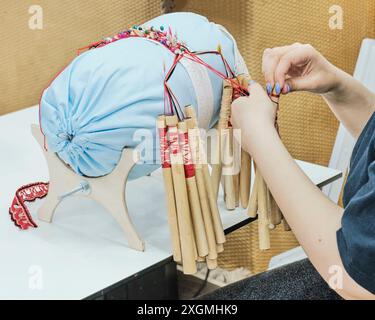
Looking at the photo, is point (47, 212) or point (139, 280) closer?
point (139, 280)

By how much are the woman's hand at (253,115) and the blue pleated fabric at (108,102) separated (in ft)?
0.23

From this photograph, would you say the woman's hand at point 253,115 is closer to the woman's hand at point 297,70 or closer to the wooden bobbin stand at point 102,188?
the woman's hand at point 297,70

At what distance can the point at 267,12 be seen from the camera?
1.41 meters

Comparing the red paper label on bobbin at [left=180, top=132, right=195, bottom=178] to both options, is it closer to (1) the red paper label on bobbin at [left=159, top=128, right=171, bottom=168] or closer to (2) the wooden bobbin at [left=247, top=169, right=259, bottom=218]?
(1) the red paper label on bobbin at [left=159, top=128, right=171, bottom=168]

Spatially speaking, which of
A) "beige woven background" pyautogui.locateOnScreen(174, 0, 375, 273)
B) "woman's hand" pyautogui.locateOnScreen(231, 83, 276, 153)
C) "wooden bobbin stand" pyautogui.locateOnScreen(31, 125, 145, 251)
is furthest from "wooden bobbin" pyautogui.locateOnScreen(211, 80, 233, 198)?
"beige woven background" pyautogui.locateOnScreen(174, 0, 375, 273)

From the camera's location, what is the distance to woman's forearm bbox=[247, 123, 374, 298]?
753mm

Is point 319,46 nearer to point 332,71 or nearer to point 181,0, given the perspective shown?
point 181,0

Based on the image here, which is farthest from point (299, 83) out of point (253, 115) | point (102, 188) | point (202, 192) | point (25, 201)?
point (25, 201)

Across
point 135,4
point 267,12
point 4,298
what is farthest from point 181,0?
point 4,298

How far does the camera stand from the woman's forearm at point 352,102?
989mm

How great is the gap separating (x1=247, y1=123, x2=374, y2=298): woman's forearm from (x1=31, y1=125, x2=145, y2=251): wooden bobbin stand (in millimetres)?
183

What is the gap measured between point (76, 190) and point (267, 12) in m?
0.67

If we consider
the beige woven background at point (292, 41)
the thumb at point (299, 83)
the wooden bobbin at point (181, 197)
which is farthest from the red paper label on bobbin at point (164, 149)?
the beige woven background at point (292, 41)

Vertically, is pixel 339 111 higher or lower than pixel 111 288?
higher
